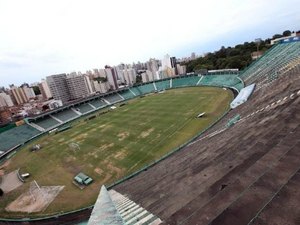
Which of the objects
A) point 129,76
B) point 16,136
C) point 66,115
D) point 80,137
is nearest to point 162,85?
point 66,115

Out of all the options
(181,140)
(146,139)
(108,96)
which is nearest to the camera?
(181,140)

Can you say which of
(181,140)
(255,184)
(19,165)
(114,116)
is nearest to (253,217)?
(255,184)

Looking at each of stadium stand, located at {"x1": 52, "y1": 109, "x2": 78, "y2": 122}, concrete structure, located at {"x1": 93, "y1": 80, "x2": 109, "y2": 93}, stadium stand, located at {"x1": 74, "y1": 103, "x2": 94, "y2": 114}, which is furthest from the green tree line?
stadium stand, located at {"x1": 52, "y1": 109, "x2": 78, "y2": 122}

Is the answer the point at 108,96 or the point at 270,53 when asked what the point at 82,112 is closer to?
the point at 108,96

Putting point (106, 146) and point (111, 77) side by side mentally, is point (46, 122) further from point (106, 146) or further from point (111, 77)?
point (111, 77)

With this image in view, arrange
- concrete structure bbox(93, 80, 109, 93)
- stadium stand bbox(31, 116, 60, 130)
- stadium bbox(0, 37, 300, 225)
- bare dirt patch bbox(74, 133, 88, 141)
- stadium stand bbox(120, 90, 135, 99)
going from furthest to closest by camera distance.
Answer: concrete structure bbox(93, 80, 109, 93) < stadium stand bbox(120, 90, 135, 99) < stadium stand bbox(31, 116, 60, 130) < bare dirt patch bbox(74, 133, 88, 141) < stadium bbox(0, 37, 300, 225)

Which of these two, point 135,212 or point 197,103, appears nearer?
point 135,212

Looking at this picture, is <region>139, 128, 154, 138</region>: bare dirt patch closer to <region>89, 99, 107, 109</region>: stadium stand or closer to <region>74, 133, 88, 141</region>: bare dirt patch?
<region>74, 133, 88, 141</region>: bare dirt patch
